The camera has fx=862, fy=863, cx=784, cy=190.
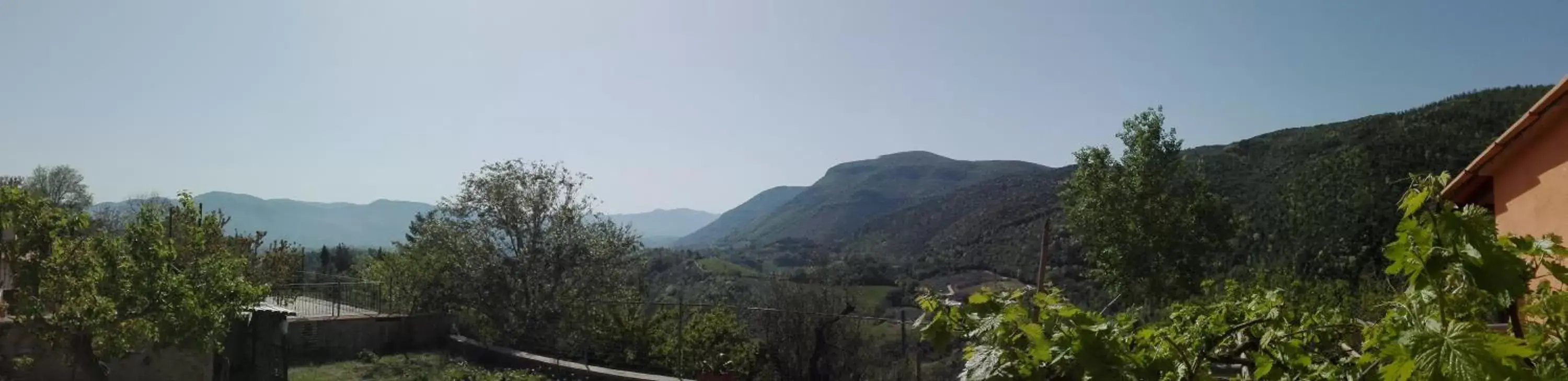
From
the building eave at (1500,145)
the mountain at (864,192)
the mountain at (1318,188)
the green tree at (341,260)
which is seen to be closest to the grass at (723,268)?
the mountain at (1318,188)

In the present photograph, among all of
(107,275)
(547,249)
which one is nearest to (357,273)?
(547,249)

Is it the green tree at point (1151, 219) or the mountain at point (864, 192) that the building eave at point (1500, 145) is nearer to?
the green tree at point (1151, 219)

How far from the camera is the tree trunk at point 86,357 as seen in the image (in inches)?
314

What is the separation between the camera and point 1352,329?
7.06 feet

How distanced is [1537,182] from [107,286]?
37.4 ft

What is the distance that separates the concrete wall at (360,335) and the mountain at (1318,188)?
1224cm

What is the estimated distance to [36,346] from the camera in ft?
32.6

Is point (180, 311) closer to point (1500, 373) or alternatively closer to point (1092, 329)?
point (1092, 329)

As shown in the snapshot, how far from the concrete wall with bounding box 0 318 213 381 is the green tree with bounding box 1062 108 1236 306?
1406cm

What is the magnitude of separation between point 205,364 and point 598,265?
7.83 m

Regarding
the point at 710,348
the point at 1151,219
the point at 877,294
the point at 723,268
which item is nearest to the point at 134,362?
the point at 710,348

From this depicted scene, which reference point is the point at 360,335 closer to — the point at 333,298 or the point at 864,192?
the point at 333,298

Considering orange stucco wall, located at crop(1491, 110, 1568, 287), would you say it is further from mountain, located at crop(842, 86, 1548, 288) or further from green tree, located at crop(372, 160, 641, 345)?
green tree, located at crop(372, 160, 641, 345)

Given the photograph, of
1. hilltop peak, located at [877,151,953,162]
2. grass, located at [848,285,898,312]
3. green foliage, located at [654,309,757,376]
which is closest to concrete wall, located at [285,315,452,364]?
green foliage, located at [654,309,757,376]
